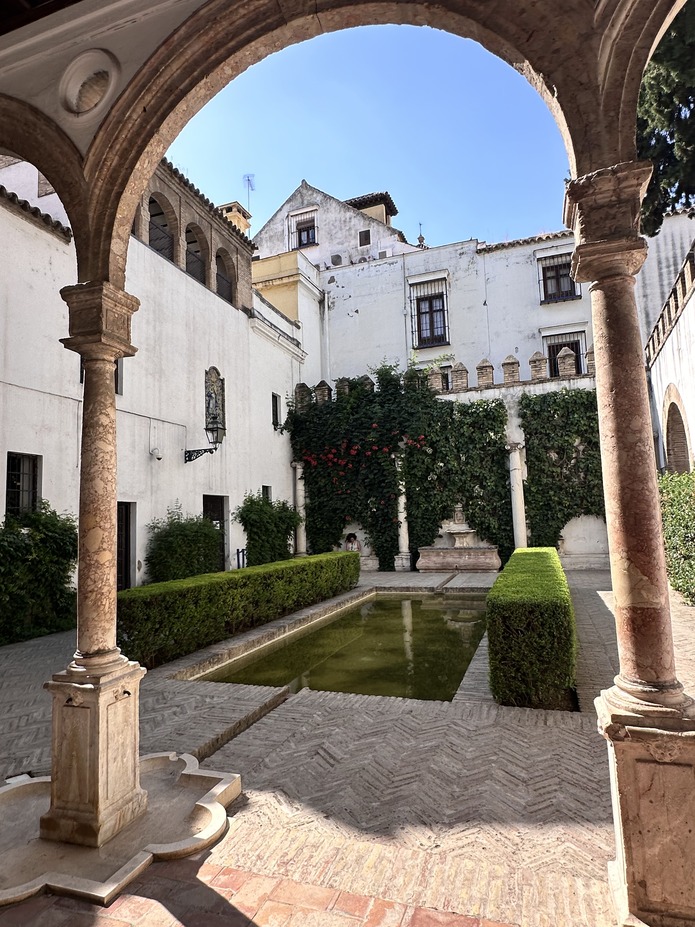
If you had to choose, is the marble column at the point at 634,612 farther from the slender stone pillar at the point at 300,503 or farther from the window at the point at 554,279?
the window at the point at 554,279

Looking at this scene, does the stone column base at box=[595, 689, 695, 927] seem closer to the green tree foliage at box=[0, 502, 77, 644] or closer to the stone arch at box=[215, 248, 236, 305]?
the green tree foliage at box=[0, 502, 77, 644]

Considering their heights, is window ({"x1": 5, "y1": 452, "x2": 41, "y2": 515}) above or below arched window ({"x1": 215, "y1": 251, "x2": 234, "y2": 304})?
below

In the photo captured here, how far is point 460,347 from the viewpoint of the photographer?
20609 mm

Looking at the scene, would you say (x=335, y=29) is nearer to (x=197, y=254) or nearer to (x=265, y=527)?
(x=197, y=254)

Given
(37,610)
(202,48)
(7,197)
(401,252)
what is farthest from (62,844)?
(401,252)

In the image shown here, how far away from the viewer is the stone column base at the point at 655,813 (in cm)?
223

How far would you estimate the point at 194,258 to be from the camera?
1447cm

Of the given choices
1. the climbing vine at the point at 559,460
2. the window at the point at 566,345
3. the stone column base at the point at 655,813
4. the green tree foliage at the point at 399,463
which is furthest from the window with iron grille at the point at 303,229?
the stone column base at the point at 655,813

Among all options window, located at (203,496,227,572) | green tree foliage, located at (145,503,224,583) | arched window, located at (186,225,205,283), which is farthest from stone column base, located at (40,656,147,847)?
arched window, located at (186,225,205,283)

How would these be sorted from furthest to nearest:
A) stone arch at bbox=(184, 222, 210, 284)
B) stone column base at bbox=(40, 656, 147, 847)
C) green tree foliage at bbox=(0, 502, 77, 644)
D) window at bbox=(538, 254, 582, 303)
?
window at bbox=(538, 254, 582, 303)
stone arch at bbox=(184, 222, 210, 284)
green tree foliage at bbox=(0, 502, 77, 644)
stone column base at bbox=(40, 656, 147, 847)

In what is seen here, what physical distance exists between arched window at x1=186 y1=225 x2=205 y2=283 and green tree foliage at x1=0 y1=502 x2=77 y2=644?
766cm

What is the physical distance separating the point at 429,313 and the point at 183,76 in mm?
18371

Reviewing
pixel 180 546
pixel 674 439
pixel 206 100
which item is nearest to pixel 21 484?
pixel 180 546

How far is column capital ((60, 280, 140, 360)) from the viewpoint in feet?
11.6
